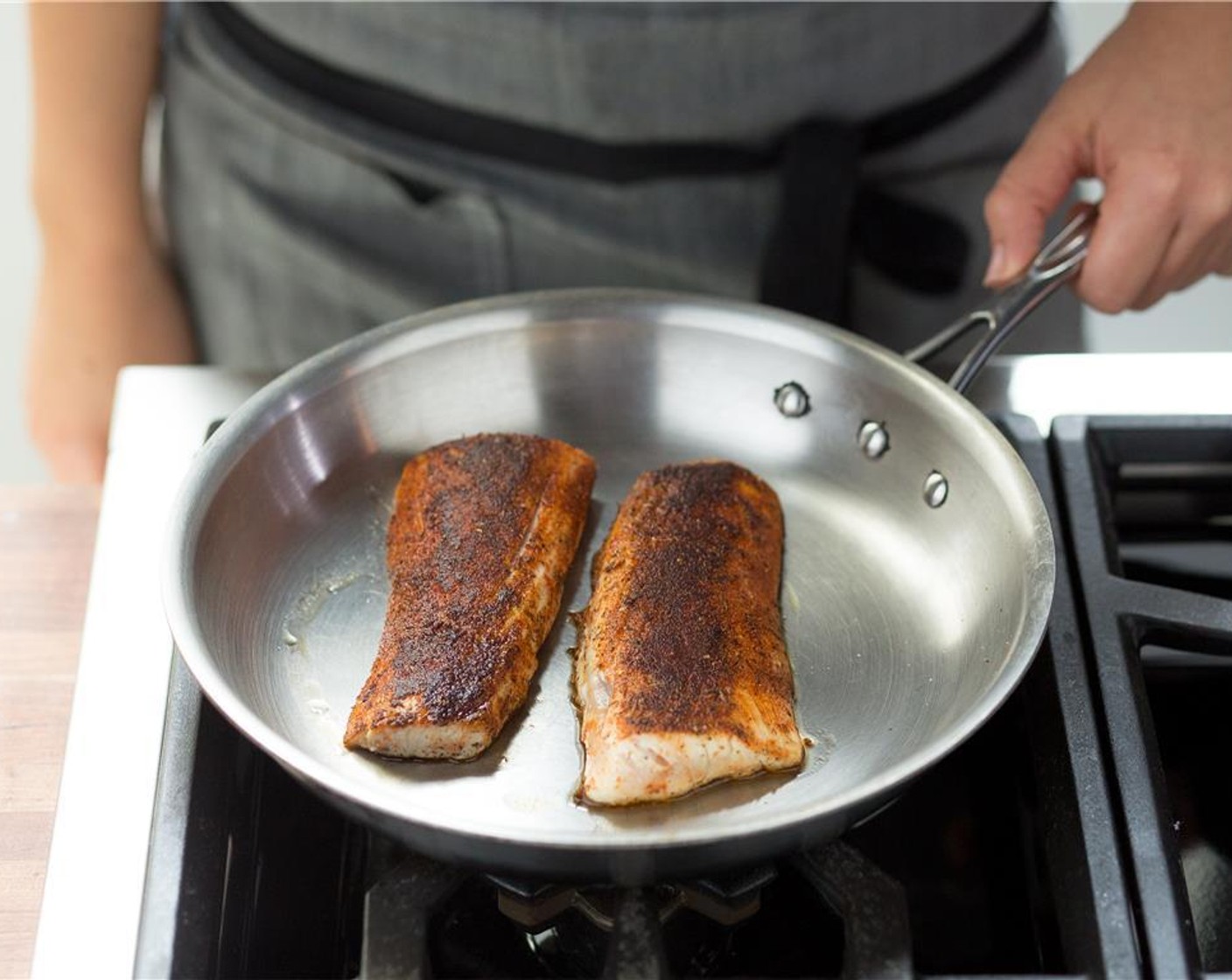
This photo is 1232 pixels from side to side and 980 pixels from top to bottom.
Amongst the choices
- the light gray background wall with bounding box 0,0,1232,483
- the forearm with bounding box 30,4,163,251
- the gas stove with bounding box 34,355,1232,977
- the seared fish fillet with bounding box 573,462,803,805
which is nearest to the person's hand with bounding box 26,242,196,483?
the forearm with bounding box 30,4,163,251

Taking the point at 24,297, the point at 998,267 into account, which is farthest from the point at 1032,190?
the point at 24,297

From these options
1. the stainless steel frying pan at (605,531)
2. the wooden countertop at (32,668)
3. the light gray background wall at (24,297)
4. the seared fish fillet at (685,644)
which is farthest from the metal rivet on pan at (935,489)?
the light gray background wall at (24,297)

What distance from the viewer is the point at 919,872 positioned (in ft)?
2.74

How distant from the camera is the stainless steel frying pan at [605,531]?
71 cm

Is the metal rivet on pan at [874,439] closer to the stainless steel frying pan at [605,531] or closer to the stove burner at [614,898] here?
the stainless steel frying pan at [605,531]

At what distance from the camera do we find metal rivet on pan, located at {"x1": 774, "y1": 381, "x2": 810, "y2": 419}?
40.1 inches

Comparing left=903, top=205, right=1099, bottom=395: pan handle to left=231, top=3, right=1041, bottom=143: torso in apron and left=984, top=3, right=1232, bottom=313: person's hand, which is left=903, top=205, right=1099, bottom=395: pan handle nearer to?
left=984, top=3, right=1232, bottom=313: person's hand

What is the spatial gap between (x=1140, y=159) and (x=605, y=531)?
1.60 ft

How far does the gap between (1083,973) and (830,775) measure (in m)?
0.18

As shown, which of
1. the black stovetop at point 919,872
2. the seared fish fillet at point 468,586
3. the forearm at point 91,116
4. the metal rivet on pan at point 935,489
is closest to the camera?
the black stovetop at point 919,872

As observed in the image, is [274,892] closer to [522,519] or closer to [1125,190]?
[522,519]

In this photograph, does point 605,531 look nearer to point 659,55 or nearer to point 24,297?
point 659,55

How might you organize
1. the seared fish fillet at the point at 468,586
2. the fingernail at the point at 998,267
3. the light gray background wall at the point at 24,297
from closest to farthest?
the seared fish fillet at the point at 468,586
the fingernail at the point at 998,267
the light gray background wall at the point at 24,297

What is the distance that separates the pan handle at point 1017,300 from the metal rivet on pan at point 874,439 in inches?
2.1
